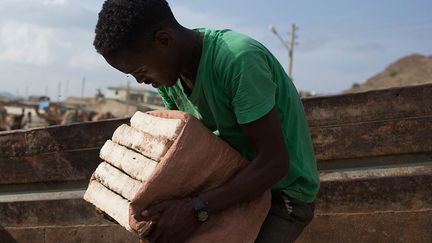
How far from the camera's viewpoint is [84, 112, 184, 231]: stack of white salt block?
1822 mm

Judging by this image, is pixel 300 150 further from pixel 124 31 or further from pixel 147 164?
pixel 124 31

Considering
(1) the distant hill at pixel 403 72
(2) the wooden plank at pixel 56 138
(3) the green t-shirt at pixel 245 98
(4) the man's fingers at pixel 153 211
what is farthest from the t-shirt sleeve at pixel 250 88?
(1) the distant hill at pixel 403 72

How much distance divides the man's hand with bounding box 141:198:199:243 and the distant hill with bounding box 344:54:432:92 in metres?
53.1

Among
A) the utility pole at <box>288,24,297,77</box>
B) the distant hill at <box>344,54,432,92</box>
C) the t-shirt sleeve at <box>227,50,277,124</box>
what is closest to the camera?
the t-shirt sleeve at <box>227,50,277,124</box>

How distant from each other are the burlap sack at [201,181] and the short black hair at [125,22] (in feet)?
1.05

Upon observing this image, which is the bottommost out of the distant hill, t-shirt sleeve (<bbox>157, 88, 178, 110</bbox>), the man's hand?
the distant hill

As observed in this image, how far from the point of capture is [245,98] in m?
1.76

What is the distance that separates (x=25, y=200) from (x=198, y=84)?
234 cm

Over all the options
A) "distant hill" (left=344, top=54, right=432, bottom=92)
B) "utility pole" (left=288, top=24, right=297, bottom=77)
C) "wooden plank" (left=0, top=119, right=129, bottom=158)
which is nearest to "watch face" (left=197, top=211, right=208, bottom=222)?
"wooden plank" (left=0, top=119, right=129, bottom=158)

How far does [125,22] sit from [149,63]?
168 millimetres

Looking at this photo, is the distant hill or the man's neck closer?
the man's neck

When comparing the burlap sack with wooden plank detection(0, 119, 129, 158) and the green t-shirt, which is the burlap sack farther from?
wooden plank detection(0, 119, 129, 158)

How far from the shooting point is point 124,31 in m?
1.78

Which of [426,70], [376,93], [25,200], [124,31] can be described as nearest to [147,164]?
[124,31]
